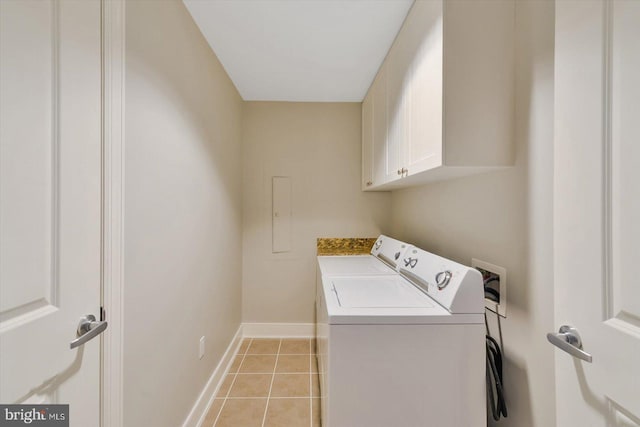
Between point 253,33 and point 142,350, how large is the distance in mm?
1787

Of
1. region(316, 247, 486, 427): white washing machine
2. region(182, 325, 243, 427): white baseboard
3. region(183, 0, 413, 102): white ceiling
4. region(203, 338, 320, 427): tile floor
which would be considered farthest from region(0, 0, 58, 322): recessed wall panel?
region(203, 338, 320, 427): tile floor

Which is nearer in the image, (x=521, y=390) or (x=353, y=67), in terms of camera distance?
(x=521, y=390)

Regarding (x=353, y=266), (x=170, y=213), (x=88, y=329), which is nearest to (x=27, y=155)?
(x=88, y=329)

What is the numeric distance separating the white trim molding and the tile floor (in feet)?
3.04

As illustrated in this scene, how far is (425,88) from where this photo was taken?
3.72ft

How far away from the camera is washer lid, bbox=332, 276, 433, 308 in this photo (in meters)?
1.11

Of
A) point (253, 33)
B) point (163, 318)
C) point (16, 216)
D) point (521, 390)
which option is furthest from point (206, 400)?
point (253, 33)

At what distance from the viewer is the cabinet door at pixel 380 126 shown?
1.77 meters

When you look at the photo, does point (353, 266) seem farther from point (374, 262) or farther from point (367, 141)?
point (367, 141)

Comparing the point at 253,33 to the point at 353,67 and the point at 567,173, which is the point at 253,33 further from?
the point at 567,173

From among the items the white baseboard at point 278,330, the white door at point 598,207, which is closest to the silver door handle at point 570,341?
the white door at point 598,207

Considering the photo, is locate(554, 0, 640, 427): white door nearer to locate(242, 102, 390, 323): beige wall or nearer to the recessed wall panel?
the recessed wall panel

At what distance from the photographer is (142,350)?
102 centimetres

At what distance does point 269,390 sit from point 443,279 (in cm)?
152
